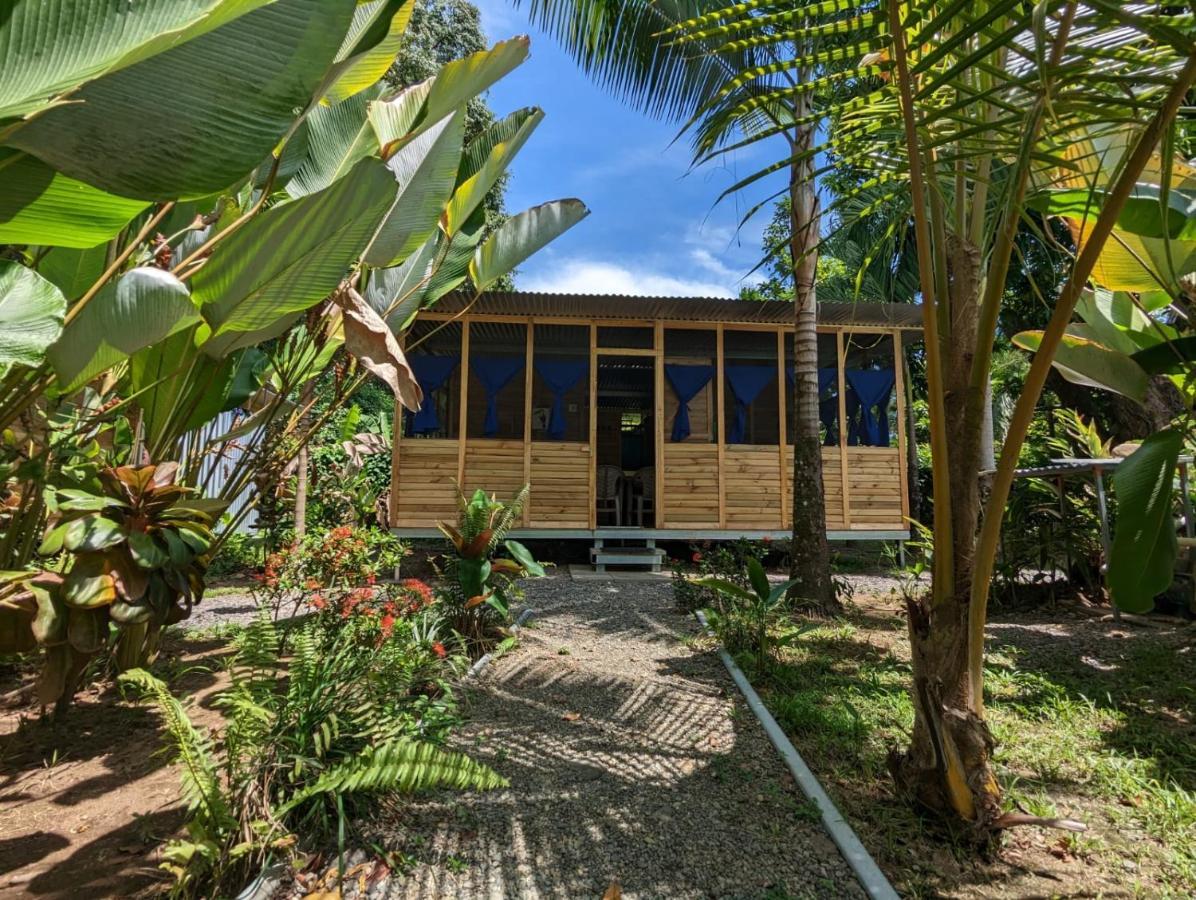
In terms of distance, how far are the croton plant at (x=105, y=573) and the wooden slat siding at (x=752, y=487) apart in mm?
8001

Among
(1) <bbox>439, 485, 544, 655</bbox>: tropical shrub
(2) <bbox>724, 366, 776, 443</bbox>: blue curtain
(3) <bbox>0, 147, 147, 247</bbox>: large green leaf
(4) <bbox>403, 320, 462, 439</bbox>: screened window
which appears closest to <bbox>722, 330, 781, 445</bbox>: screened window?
(2) <bbox>724, 366, 776, 443</bbox>: blue curtain

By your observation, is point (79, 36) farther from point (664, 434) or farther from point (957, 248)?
point (664, 434)

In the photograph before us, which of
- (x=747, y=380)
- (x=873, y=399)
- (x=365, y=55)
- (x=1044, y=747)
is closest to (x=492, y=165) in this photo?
(x=365, y=55)

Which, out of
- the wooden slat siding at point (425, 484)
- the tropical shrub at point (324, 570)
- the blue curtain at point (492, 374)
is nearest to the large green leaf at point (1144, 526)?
the tropical shrub at point (324, 570)

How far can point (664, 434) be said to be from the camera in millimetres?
9711

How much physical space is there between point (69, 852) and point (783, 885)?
2299 mm

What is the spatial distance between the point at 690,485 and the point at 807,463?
333 cm

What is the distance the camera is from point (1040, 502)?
6.54 m

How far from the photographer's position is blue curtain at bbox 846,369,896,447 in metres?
9.84

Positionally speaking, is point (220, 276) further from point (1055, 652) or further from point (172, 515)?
point (1055, 652)

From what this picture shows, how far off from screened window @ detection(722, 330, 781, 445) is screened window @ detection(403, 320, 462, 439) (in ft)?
15.5

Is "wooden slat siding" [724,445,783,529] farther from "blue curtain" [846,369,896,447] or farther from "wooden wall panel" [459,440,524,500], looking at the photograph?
"wooden wall panel" [459,440,524,500]

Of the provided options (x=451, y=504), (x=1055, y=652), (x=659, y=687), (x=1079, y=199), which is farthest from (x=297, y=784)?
(x=451, y=504)

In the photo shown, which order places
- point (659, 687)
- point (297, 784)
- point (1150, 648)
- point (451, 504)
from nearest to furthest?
point (297, 784) < point (659, 687) < point (1150, 648) < point (451, 504)
